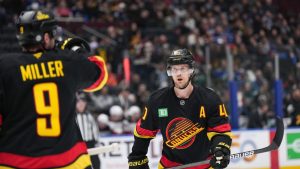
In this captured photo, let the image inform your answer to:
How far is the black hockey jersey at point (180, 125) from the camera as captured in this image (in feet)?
13.1

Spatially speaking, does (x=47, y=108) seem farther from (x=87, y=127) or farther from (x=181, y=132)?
(x=87, y=127)

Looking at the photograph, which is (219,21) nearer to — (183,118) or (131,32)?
(131,32)

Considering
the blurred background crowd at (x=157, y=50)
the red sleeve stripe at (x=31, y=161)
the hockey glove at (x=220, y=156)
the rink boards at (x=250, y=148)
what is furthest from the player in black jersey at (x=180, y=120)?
the blurred background crowd at (x=157, y=50)

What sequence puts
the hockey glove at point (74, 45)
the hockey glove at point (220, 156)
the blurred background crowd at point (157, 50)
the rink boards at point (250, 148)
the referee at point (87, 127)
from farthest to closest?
1. the blurred background crowd at point (157, 50)
2. the rink boards at point (250, 148)
3. the referee at point (87, 127)
4. the hockey glove at point (220, 156)
5. the hockey glove at point (74, 45)

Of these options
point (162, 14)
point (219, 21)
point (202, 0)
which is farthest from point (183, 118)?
point (202, 0)

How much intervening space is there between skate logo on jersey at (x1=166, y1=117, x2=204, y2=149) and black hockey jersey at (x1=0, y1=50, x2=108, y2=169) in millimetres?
1212

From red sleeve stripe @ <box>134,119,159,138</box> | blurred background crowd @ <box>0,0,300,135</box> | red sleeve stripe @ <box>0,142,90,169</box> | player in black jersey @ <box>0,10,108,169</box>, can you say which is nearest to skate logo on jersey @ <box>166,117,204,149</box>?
red sleeve stripe @ <box>134,119,159,138</box>

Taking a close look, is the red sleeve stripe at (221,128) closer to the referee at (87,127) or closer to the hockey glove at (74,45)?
the hockey glove at (74,45)

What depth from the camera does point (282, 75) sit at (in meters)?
8.71

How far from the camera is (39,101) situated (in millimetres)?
2781

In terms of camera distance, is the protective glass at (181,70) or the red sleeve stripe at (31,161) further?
the protective glass at (181,70)

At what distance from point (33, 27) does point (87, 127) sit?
427 cm

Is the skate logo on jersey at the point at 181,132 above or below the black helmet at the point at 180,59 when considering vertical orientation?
below

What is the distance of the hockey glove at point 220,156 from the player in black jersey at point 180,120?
212 millimetres
